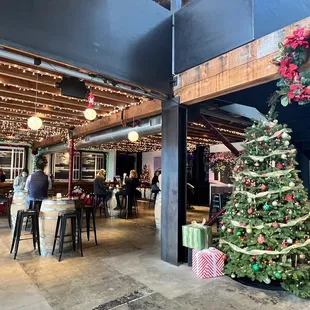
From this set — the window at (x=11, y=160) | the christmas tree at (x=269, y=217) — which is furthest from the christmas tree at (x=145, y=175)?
the christmas tree at (x=269, y=217)

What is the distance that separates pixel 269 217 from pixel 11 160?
12522 millimetres

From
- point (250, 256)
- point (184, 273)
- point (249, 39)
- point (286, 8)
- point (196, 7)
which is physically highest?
point (196, 7)

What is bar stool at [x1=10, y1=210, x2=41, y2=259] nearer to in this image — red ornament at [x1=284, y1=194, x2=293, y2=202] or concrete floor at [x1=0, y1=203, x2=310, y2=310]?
concrete floor at [x1=0, y1=203, x2=310, y2=310]

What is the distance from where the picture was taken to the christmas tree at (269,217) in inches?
114

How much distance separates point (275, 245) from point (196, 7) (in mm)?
3402

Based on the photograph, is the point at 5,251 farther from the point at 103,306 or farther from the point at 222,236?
the point at 222,236

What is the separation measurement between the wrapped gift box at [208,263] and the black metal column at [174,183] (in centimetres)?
47

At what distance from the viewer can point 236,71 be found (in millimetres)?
3082

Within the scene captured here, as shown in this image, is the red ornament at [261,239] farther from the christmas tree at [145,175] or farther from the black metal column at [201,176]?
the christmas tree at [145,175]


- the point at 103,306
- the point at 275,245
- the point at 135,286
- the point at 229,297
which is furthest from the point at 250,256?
the point at 103,306

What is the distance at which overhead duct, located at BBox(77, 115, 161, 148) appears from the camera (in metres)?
5.10

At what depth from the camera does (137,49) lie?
355cm

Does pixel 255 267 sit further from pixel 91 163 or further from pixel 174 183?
pixel 91 163

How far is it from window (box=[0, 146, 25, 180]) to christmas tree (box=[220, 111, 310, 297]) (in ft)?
39.1
